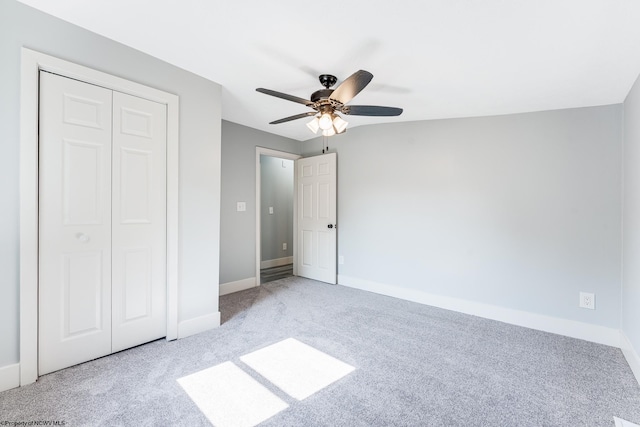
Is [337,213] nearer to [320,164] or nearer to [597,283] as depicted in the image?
Answer: [320,164]

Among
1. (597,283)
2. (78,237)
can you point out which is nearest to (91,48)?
(78,237)

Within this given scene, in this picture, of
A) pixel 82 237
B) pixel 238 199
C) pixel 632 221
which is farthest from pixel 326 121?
pixel 632 221

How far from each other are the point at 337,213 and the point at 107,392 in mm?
3188

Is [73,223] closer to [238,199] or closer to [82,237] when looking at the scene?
[82,237]

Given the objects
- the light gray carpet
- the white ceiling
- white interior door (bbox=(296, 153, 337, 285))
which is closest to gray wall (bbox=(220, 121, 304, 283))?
white interior door (bbox=(296, 153, 337, 285))

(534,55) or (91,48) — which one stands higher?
(91,48)

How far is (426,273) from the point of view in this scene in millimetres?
3438

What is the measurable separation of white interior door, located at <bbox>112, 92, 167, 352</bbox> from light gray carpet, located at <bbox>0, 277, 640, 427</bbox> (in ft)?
0.76

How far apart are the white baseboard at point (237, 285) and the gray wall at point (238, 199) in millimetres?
45

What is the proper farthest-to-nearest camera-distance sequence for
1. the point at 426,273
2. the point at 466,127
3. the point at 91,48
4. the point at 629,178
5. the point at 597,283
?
1. the point at 426,273
2. the point at 466,127
3. the point at 597,283
4. the point at 629,178
5. the point at 91,48

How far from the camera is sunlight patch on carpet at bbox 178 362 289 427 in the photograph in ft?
5.04

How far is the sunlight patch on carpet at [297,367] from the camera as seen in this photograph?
182cm

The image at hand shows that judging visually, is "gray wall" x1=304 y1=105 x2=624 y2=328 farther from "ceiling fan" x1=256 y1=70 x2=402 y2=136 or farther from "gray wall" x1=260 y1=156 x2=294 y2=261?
"gray wall" x1=260 y1=156 x2=294 y2=261

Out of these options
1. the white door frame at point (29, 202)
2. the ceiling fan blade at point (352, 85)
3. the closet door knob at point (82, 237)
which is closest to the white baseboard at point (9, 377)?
the white door frame at point (29, 202)
